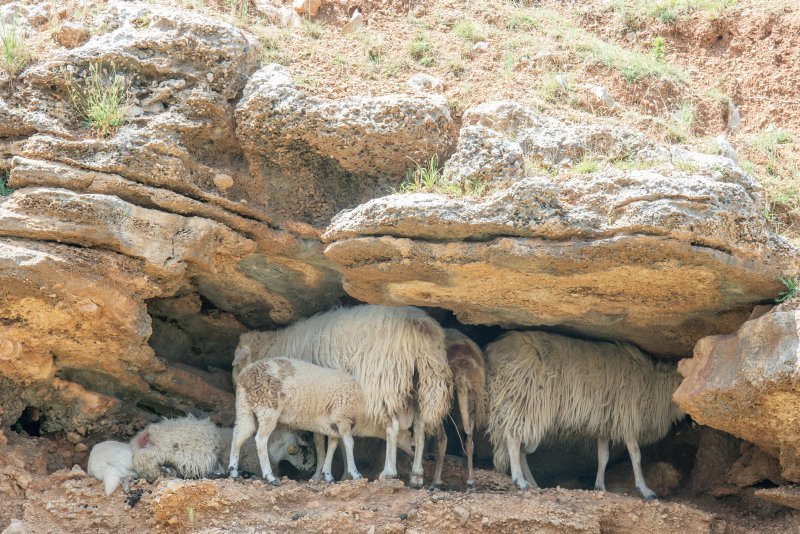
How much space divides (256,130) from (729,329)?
409 centimetres

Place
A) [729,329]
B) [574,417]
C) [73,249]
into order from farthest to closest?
1. [574,417]
2. [729,329]
3. [73,249]

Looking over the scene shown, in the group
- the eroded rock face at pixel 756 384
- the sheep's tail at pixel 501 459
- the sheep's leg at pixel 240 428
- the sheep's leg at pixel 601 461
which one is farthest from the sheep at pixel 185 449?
the eroded rock face at pixel 756 384

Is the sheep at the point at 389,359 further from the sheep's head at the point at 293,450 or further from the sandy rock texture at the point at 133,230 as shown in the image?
the sheep's head at the point at 293,450

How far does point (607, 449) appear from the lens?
878 cm

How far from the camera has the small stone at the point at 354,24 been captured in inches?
367

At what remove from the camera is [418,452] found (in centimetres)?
815

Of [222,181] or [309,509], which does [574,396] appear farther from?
[222,181]

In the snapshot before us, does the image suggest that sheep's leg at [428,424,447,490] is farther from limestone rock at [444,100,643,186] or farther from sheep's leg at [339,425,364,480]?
limestone rock at [444,100,643,186]

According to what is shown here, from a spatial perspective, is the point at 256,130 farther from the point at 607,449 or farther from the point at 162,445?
the point at 607,449

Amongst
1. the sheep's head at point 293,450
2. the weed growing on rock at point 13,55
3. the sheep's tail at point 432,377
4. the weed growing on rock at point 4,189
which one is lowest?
the sheep's head at point 293,450

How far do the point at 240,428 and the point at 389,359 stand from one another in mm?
1397

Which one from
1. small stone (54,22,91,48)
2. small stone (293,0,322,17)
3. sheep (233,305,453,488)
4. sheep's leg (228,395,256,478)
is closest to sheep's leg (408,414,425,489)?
sheep (233,305,453,488)

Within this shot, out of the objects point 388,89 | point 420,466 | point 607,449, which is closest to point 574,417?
point 607,449

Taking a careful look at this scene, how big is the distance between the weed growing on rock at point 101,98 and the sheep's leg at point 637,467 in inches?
204
